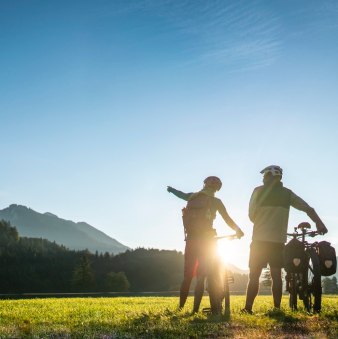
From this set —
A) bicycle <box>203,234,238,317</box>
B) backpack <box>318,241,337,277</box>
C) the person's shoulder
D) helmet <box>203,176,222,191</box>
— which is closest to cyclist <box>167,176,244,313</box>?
helmet <box>203,176,222,191</box>

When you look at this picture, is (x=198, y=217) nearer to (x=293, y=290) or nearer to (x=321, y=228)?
(x=321, y=228)

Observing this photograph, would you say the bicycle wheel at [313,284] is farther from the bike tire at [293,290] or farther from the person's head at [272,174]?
the person's head at [272,174]

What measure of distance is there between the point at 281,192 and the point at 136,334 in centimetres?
546

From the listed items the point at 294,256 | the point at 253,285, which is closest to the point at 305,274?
the point at 294,256

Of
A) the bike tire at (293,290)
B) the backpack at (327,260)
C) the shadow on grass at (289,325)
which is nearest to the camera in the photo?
the shadow on grass at (289,325)

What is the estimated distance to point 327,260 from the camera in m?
9.26

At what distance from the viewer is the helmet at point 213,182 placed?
34.3 feet

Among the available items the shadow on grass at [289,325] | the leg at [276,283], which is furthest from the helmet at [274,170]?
the shadow on grass at [289,325]

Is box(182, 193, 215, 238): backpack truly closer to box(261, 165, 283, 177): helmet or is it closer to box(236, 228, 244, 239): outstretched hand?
box(236, 228, 244, 239): outstretched hand

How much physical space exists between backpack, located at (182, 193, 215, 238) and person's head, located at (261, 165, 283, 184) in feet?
4.93

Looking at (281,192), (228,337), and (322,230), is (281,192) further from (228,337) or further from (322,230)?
(228,337)

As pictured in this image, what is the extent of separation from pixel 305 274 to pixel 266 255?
100 cm

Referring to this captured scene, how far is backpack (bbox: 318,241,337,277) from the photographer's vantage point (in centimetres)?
922

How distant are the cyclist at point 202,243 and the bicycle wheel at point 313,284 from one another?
64.1 inches
